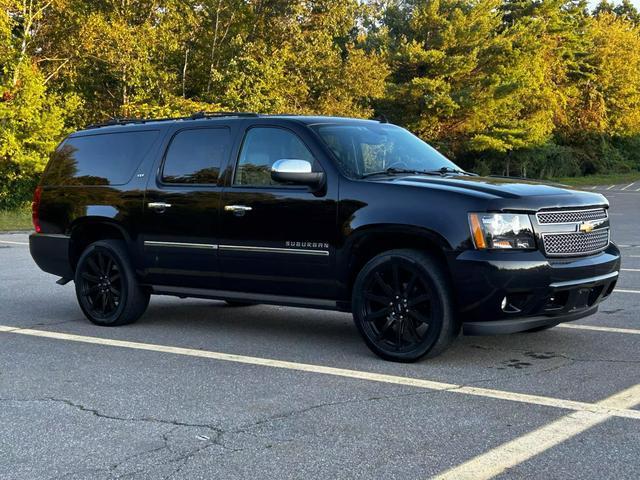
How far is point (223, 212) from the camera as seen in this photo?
6.84 metres

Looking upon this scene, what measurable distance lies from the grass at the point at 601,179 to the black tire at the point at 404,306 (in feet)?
175

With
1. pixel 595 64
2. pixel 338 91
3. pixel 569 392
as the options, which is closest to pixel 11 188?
pixel 338 91

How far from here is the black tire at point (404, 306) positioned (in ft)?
18.9

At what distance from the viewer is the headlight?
5.61 metres

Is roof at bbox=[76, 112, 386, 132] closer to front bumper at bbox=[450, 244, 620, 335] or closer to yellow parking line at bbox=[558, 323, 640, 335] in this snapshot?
front bumper at bbox=[450, 244, 620, 335]

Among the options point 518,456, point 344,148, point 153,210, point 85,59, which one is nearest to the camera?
point 518,456

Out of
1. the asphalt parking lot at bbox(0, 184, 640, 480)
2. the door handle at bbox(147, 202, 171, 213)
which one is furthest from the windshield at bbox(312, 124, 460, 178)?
the door handle at bbox(147, 202, 171, 213)

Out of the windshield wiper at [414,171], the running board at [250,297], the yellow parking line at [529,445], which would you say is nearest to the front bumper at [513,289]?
the yellow parking line at [529,445]

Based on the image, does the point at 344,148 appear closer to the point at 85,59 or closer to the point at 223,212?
the point at 223,212

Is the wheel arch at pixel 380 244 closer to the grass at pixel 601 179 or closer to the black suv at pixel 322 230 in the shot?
the black suv at pixel 322 230

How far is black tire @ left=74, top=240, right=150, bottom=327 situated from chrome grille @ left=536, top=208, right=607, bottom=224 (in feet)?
12.4

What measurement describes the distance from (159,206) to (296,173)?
1644mm

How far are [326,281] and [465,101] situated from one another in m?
45.6

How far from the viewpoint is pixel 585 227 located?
605 cm
